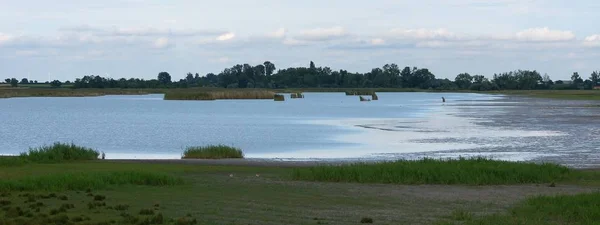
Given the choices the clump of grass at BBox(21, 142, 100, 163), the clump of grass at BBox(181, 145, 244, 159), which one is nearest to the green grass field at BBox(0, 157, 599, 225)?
the clump of grass at BBox(21, 142, 100, 163)

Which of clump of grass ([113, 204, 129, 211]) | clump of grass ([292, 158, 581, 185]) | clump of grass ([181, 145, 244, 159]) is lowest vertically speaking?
clump of grass ([181, 145, 244, 159])

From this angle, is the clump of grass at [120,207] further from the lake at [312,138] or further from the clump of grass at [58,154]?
the lake at [312,138]

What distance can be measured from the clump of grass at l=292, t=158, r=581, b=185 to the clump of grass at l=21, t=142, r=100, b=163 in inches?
363

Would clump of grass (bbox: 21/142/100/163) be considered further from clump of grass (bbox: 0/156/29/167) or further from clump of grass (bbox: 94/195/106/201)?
clump of grass (bbox: 94/195/106/201)

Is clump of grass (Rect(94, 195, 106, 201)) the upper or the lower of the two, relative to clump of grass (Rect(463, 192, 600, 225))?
→ upper

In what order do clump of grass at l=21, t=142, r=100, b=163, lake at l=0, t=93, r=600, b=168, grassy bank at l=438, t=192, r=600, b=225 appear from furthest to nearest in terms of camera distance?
lake at l=0, t=93, r=600, b=168 → clump of grass at l=21, t=142, r=100, b=163 → grassy bank at l=438, t=192, r=600, b=225

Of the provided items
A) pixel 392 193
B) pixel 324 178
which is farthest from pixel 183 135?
pixel 392 193

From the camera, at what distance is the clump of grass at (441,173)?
23703mm

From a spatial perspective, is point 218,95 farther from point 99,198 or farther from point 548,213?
point 548,213

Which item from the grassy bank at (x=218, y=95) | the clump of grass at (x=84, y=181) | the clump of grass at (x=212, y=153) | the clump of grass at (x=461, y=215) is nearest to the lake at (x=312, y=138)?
the clump of grass at (x=212, y=153)

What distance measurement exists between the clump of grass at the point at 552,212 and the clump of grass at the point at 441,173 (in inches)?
201

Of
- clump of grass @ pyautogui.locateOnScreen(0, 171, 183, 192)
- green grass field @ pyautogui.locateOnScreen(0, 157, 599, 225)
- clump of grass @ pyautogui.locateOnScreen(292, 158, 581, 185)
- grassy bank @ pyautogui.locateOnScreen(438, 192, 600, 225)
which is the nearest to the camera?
grassy bank @ pyautogui.locateOnScreen(438, 192, 600, 225)

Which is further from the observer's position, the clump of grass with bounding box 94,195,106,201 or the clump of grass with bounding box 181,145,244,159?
the clump of grass with bounding box 181,145,244,159

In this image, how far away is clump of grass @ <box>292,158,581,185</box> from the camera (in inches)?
933
